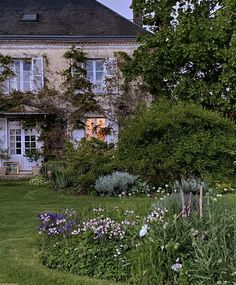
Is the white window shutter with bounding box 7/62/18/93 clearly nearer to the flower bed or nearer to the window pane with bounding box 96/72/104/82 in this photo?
the window pane with bounding box 96/72/104/82

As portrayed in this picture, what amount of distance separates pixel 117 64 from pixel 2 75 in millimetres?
5555

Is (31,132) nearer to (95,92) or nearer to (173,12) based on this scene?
(95,92)

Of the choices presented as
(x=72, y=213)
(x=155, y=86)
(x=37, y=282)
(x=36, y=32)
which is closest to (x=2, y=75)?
(x=36, y=32)

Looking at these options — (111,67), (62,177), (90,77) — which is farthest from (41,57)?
(62,177)

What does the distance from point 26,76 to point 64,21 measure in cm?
363

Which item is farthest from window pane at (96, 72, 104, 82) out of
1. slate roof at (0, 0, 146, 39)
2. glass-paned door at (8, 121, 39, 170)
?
glass-paned door at (8, 121, 39, 170)

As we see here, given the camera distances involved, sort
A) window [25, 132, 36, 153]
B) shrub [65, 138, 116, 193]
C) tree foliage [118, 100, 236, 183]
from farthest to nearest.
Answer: window [25, 132, 36, 153]
shrub [65, 138, 116, 193]
tree foliage [118, 100, 236, 183]

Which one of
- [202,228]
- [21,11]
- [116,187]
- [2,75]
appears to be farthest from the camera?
[21,11]

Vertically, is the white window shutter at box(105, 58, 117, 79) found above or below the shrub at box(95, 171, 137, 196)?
above

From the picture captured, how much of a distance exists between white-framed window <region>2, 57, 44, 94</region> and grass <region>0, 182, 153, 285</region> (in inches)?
365

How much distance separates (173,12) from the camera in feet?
80.1

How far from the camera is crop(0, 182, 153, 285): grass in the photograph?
6.35 metres

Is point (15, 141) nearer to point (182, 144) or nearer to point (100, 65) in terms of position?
point (100, 65)

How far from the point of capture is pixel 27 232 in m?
9.64
